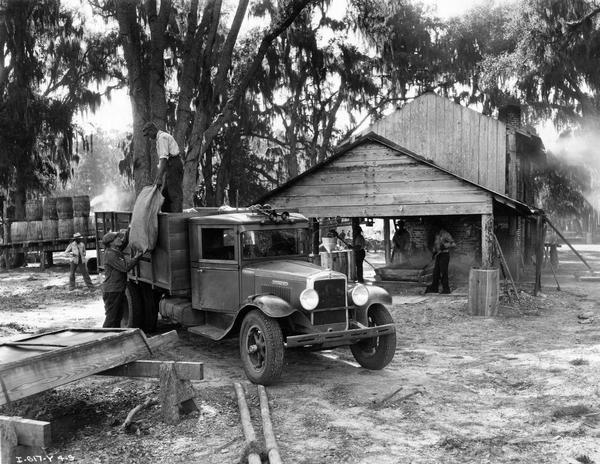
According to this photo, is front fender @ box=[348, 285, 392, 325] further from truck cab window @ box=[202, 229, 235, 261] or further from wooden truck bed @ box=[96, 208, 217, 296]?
wooden truck bed @ box=[96, 208, 217, 296]

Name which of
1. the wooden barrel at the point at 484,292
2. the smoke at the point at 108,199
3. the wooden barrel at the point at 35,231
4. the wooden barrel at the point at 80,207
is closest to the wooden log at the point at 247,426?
the wooden barrel at the point at 484,292

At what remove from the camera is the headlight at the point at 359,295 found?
7.70 meters

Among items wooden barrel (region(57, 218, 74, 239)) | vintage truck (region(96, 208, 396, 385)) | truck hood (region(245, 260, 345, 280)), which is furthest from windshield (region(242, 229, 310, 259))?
wooden barrel (region(57, 218, 74, 239))

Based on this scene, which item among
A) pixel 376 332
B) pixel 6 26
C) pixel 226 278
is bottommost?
pixel 376 332

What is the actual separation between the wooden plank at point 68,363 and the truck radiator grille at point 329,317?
2030mm

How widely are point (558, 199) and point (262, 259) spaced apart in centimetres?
2652

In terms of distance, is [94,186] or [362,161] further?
[94,186]

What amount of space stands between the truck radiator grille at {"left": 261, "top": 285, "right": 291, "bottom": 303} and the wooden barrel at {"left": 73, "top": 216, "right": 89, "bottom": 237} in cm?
1754

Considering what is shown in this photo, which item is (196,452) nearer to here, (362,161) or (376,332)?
(376,332)

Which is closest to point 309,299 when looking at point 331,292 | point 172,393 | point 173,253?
point 331,292

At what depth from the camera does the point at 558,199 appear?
30812 mm

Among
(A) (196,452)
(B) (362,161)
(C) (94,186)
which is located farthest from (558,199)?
(C) (94,186)

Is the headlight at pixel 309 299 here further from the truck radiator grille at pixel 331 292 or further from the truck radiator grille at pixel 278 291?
the truck radiator grille at pixel 278 291

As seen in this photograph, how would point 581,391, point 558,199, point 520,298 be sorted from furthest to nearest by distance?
point 558,199
point 520,298
point 581,391
